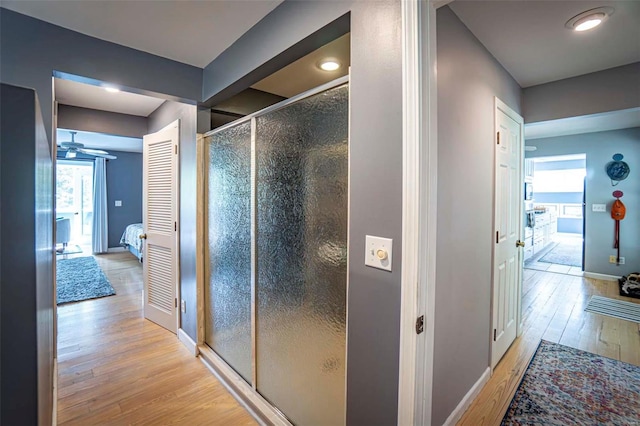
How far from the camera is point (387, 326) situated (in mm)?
1089

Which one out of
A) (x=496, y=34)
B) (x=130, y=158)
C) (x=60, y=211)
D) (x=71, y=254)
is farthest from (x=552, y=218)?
(x=60, y=211)

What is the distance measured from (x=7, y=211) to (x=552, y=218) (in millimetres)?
9926

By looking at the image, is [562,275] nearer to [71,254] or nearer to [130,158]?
[130,158]

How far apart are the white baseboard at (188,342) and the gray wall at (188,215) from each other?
0.11 ft

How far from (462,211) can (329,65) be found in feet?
4.89

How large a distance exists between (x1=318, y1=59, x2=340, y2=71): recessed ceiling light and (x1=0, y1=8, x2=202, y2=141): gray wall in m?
1.08

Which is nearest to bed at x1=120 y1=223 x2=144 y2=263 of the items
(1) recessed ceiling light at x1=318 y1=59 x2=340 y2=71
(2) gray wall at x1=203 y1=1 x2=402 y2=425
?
(1) recessed ceiling light at x1=318 y1=59 x2=340 y2=71

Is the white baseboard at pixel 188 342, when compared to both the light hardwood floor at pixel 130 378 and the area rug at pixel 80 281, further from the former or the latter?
the area rug at pixel 80 281

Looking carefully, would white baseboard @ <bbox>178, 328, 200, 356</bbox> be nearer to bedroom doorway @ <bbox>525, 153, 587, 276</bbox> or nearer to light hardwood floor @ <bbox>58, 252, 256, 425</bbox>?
light hardwood floor @ <bbox>58, 252, 256, 425</bbox>

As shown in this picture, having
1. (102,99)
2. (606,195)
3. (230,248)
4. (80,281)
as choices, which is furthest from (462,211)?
(80,281)

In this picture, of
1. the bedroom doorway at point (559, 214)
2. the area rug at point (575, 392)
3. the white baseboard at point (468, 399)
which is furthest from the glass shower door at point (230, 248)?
the bedroom doorway at point (559, 214)

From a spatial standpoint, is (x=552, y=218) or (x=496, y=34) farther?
(x=552, y=218)

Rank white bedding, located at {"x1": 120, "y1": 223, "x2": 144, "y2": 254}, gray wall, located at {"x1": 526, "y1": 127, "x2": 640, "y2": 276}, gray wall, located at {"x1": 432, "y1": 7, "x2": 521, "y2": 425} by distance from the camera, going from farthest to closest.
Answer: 1. white bedding, located at {"x1": 120, "y1": 223, "x2": 144, "y2": 254}
2. gray wall, located at {"x1": 526, "y1": 127, "x2": 640, "y2": 276}
3. gray wall, located at {"x1": 432, "y1": 7, "x2": 521, "y2": 425}

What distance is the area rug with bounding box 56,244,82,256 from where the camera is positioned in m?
6.32
